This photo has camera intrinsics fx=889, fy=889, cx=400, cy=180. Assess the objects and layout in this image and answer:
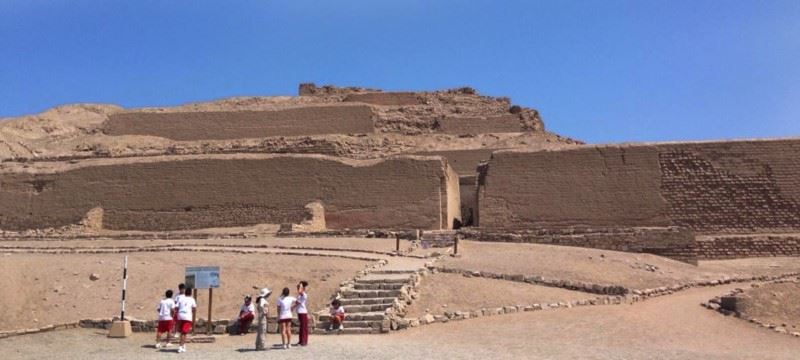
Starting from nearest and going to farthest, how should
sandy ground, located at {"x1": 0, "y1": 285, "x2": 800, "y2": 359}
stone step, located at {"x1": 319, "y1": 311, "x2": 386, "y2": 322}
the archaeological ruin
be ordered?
1. sandy ground, located at {"x1": 0, "y1": 285, "x2": 800, "y2": 359}
2. stone step, located at {"x1": 319, "y1": 311, "x2": 386, "y2": 322}
3. the archaeological ruin

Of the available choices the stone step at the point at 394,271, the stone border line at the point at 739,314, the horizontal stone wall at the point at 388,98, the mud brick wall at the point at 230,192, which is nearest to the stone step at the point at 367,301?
→ the stone step at the point at 394,271

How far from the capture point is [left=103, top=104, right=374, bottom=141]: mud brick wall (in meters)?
38.8

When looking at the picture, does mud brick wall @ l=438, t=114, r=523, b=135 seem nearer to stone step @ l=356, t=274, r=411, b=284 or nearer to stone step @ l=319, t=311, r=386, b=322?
stone step @ l=356, t=274, r=411, b=284

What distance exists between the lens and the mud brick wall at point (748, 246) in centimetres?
2495

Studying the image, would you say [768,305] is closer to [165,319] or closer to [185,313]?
[185,313]

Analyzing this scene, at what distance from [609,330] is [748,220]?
48.4 ft

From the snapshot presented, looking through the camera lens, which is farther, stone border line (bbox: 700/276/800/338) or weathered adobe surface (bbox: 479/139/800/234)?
weathered adobe surface (bbox: 479/139/800/234)

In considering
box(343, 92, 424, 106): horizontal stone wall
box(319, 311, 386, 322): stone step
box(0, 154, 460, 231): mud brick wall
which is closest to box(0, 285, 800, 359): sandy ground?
box(319, 311, 386, 322): stone step

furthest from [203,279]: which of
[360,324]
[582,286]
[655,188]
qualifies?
[655,188]

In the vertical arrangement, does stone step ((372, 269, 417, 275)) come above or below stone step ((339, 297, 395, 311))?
above

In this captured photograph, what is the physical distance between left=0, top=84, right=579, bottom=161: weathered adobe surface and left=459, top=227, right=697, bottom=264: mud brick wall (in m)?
11.0

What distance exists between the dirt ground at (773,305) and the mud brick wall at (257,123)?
23.2 metres

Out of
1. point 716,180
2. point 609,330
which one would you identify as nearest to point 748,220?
point 716,180

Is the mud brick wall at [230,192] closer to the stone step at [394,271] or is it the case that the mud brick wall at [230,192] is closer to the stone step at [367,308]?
the stone step at [394,271]
